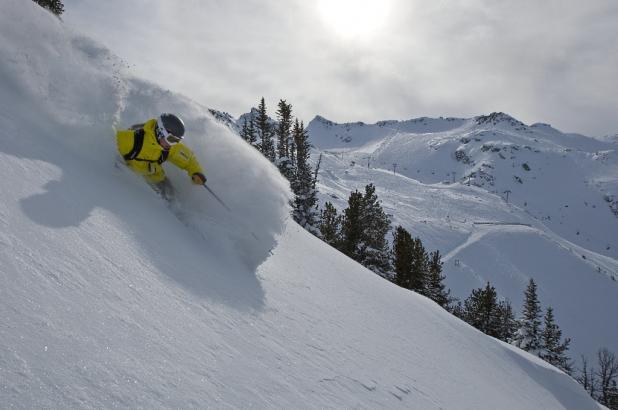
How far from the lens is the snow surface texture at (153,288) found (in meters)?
2.63

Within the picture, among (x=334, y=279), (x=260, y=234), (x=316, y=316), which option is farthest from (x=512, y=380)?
(x=260, y=234)

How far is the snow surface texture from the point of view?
103 inches

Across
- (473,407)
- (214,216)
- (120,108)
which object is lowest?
(473,407)

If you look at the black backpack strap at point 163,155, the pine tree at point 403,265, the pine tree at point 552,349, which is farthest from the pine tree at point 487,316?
the black backpack strap at point 163,155

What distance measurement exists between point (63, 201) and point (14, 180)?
422 mm

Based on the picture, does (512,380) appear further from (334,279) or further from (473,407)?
(334,279)

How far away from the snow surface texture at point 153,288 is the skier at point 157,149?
272 millimetres

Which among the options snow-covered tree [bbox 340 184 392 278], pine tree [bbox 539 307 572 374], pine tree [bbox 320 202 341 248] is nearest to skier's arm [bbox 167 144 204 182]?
snow-covered tree [bbox 340 184 392 278]

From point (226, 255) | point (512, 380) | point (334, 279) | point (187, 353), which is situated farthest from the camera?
point (512, 380)

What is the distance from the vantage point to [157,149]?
19.2 ft

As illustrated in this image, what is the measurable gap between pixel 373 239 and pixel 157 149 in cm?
2224

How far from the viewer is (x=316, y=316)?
610 centimetres

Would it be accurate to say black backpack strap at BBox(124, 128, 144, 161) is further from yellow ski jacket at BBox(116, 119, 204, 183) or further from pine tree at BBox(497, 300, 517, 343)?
pine tree at BBox(497, 300, 517, 343)

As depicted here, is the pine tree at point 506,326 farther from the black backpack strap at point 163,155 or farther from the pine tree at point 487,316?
the black backpack strap at point 163,155
